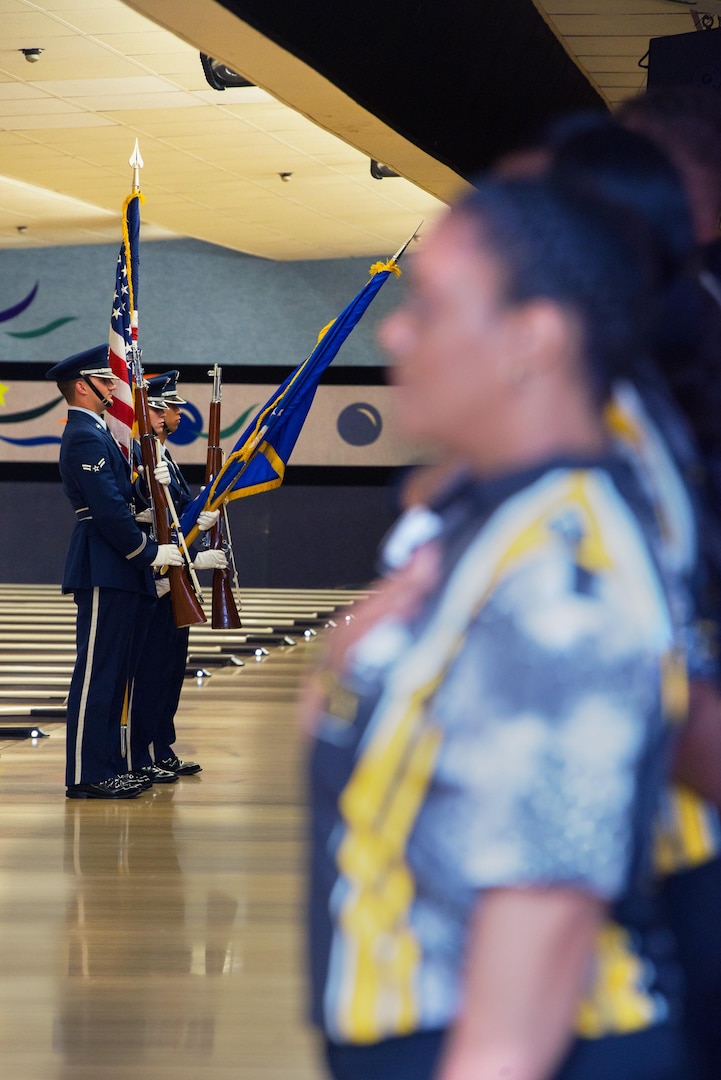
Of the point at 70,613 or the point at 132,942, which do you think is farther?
the point at 70,613

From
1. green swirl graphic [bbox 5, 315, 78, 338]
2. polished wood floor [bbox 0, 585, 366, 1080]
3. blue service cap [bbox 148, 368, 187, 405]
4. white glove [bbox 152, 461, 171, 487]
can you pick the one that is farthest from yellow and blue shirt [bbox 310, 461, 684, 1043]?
green swirl graphic [bbox 5, 315, 78, 338]

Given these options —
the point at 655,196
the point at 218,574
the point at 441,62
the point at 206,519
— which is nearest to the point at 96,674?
the point at 206,519

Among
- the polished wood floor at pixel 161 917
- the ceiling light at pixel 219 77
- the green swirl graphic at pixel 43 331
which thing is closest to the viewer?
the polished wood floor at pixel 161 917

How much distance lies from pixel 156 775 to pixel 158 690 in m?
0.31

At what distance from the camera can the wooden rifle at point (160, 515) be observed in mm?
4898

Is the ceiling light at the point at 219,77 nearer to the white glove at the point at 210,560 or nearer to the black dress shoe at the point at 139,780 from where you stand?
the white glove at the point at 210,560

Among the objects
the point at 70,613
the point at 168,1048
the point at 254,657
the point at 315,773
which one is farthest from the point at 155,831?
the point at 70,613

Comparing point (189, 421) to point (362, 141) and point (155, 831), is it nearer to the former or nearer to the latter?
point (362, 141)

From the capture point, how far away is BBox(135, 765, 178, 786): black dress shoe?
507 centimetres

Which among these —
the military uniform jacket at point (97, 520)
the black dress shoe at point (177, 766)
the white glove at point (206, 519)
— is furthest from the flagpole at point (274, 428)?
the black dress shoe at point (177, 766)

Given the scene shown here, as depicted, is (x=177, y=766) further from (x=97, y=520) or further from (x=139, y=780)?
(x=97, y=520)

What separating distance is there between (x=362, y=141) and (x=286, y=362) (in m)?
10.0

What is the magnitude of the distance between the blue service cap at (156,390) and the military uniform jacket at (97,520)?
0.58 meters

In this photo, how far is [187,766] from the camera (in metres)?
5.31
